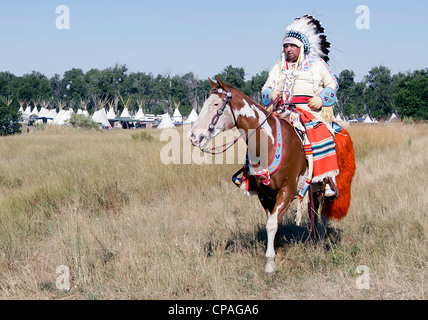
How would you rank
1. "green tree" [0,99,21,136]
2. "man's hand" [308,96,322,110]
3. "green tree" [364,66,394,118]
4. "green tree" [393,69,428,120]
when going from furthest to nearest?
"green tree" [364,66,394,118] → "green tree" [393,69,428,120] → "green tree" [0,99,21,136] → "man's hand" [308,96,322,110]

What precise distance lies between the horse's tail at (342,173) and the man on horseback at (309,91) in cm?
29

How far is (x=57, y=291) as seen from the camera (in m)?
4.34

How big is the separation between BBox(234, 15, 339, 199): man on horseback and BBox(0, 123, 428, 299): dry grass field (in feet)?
3.42

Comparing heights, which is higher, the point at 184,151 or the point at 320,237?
the point at 184,151

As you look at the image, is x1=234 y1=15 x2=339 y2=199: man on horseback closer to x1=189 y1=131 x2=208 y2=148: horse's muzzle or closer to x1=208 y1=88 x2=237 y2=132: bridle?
x1=208 y1=88 x2=237 y2=132: bridle

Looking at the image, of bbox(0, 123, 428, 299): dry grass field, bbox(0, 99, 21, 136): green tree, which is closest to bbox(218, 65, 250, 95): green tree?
bbox(0, 99, 21, 136): green tree

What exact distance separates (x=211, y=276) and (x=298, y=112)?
201 centimetres

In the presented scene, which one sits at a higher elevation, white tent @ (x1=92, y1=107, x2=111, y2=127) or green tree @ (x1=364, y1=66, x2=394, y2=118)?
green tree @ (x1=364, y1=66, x2=394, y2=118)

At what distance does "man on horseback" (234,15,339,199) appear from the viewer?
4.68 meters
